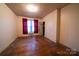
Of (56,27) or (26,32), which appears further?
(26,32)

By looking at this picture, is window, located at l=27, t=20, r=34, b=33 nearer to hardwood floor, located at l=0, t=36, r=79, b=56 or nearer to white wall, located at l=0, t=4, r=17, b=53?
hardwood floor, located at l=0, t=36, r=79, b=56

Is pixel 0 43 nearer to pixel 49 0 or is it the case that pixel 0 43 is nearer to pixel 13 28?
pixel 13 28

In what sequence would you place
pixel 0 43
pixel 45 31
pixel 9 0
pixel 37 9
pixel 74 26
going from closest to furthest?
pixel 9 0
pixel 0 43
pixel 37 9
pixel 74 26
pixel 45 31

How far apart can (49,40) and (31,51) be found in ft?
1.44

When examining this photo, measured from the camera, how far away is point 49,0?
1.37 m

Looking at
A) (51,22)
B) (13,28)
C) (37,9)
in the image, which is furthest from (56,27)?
(13,28)

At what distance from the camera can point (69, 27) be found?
1883 millimetres

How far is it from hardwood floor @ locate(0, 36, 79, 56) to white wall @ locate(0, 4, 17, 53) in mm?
97

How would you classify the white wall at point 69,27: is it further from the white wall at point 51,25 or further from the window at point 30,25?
the window at point 30,25

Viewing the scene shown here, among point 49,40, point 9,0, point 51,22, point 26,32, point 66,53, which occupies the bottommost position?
point 66,53

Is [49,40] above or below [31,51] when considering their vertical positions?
above

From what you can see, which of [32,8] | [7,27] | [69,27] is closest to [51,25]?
[69,27]

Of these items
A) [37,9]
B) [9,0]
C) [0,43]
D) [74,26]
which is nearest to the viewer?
[9,0]

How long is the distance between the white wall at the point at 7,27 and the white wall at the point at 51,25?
597mm
